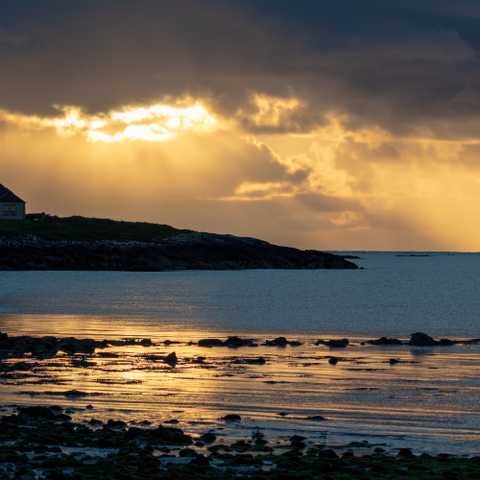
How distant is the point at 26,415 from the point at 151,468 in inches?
338

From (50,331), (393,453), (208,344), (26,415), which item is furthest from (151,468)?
(50,331)

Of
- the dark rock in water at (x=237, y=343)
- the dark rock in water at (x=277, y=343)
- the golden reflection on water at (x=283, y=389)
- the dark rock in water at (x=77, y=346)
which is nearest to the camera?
the golden reflection on water at (x=283, y=389)

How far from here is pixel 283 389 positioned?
132 ft

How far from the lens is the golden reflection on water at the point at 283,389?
1276 inches

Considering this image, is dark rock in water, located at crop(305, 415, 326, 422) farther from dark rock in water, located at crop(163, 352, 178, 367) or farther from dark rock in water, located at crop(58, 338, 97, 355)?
dark rock in water, located at crop(58, 338, 97, 355)

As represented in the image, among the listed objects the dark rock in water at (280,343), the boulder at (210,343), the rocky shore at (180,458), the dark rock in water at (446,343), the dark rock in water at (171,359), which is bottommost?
the rocky shore at (180,458)

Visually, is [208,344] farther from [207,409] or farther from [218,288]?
[218,288]

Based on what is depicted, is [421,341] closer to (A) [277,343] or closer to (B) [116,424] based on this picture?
(A) [277,343]

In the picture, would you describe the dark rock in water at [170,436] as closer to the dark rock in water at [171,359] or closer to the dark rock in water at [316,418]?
the dark rock in water at [316,418]

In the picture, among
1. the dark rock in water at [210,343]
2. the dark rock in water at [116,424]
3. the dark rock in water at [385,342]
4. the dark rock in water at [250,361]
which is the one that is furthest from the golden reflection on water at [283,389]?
the dark rock in water at [385,342]

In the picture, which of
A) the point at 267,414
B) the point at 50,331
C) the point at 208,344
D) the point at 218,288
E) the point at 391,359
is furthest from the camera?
the point at 218,288

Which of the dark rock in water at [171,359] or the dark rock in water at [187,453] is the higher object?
the dark rock in water at [171,359]

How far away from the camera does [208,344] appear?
59.3 m

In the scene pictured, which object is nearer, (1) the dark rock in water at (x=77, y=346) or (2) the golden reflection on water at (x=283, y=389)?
(2) the golden reflection on water at (x=283, y=389)
